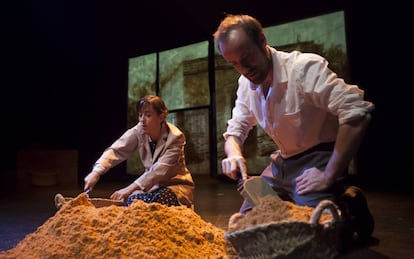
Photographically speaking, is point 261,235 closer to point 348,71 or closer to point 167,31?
point 348,71

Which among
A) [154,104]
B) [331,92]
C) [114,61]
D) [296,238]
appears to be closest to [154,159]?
[154,104]

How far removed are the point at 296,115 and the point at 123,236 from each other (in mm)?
853

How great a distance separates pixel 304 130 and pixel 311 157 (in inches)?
5.2

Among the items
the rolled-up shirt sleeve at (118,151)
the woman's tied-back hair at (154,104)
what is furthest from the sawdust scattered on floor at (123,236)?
the woman's tied-back hair at (154,104)

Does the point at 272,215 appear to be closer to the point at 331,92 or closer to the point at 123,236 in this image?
the point at 331,92

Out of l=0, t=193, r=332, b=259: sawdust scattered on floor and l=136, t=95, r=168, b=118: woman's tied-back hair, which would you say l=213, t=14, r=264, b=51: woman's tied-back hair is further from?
l=136, t=95, r=168, b=118: woman's tied-back hair

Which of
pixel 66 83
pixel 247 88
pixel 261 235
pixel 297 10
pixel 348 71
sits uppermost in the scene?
pixel 297 10

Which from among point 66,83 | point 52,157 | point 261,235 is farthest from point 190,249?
point 66,83

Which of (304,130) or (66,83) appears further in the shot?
(66,83)

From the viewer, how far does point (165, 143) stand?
2424 millimetres

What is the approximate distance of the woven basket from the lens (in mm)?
1012

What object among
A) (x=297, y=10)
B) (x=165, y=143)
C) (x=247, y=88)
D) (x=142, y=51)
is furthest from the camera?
(x=142, y=51)

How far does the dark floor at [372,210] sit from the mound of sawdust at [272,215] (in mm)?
742

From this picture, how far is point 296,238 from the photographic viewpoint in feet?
3.34
